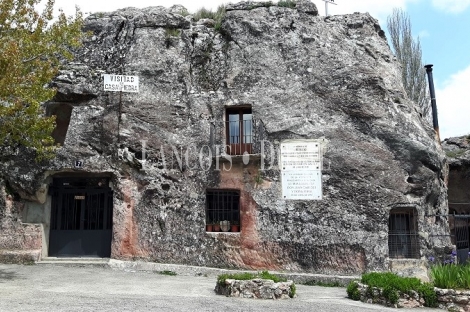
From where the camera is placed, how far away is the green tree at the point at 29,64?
9.96 metres

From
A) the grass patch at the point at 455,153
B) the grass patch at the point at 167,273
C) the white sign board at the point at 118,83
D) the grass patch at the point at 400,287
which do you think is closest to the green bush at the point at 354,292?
the grass patch at the point at 400,287

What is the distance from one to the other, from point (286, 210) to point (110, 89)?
259 inches

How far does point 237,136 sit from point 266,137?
3.32 ft

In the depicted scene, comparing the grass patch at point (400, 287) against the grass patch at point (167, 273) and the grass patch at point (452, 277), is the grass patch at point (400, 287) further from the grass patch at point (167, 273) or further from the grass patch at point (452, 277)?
the grass patch at point (167, 273)

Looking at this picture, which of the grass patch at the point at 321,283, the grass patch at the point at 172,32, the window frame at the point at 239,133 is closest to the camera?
the grass patch at the point at 321,283

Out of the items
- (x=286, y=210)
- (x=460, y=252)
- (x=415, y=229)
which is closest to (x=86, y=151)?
(x=286, y=210)

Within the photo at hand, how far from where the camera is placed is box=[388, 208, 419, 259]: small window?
42.3 ft

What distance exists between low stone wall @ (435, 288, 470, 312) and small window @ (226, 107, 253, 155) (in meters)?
6.59

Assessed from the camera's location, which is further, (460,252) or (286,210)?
(460,252)

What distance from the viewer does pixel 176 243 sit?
43.3ft

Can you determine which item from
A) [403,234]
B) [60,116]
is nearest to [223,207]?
[403,234]

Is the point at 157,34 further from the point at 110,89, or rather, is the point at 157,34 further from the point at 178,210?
the point at 178,210

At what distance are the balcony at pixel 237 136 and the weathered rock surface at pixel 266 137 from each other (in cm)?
31

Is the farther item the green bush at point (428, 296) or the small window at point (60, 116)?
the small window at point (60, 116)
